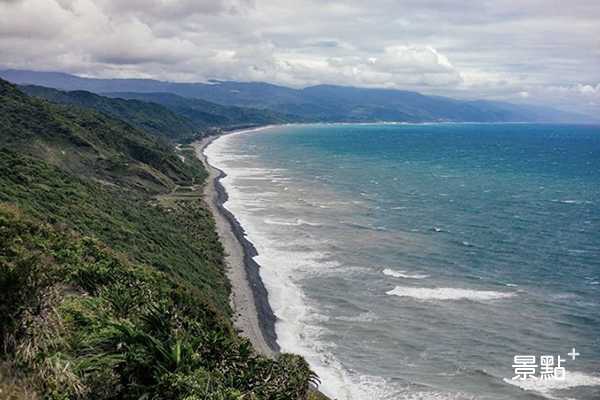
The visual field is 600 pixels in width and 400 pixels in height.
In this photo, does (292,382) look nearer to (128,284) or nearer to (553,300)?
(128,284)

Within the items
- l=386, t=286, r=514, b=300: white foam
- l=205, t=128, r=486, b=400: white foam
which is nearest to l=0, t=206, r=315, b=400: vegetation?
l=205, t=128, r=486, b=400: white foam

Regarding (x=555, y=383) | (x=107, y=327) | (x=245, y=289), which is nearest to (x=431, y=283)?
(x=555, y=383)

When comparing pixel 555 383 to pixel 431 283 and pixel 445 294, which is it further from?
pixel 431 283

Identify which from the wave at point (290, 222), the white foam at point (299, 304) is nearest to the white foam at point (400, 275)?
the white foam at point (299, 304)

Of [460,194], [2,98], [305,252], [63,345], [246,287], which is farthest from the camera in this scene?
[2,98]

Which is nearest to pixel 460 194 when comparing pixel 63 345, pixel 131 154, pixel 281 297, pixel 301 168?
pixel 301 168

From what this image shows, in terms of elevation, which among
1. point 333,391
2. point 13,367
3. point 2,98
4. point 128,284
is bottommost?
point 333,391
